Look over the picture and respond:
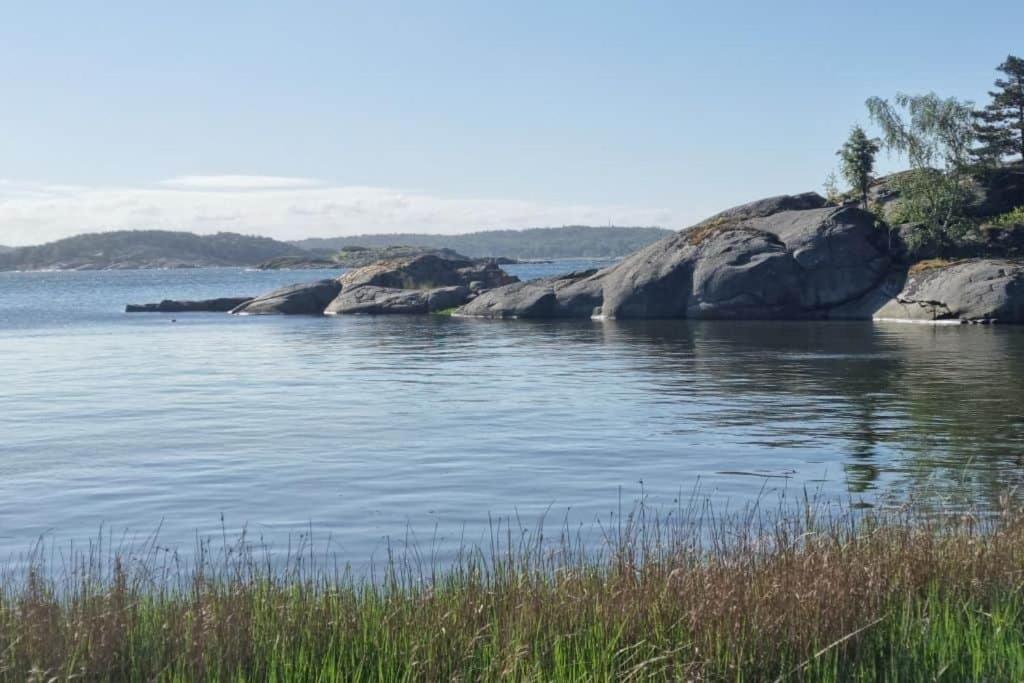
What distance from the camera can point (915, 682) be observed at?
8.38 m

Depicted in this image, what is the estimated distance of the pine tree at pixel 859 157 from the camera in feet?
214

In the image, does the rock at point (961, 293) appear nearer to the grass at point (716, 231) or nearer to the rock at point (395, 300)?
the grass at point (716, 231)

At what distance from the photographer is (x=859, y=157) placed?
65.2 metres

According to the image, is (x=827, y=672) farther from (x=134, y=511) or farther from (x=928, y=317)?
(x=928, y=317)

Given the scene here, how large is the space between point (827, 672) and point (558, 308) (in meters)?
56.6

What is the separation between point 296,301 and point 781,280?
33.1 metres

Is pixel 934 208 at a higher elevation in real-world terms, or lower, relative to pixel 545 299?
higher

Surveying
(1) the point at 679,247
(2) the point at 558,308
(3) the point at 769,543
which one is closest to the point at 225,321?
(2) the point at 558,308

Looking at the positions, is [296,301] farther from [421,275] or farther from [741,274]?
[741,274]

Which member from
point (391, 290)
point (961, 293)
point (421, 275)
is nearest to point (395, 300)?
point (391, 290)

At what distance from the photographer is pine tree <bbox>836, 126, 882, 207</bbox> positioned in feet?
214

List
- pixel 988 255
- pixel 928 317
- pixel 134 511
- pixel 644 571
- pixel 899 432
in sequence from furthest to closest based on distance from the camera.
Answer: pixel 988 255
pixel 928 317
pixel 899 432
pixel 134 511
pixel 644 571

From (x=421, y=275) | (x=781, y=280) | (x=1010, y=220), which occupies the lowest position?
(x=781, y=280)

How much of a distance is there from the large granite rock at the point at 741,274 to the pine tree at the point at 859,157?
244 cm
